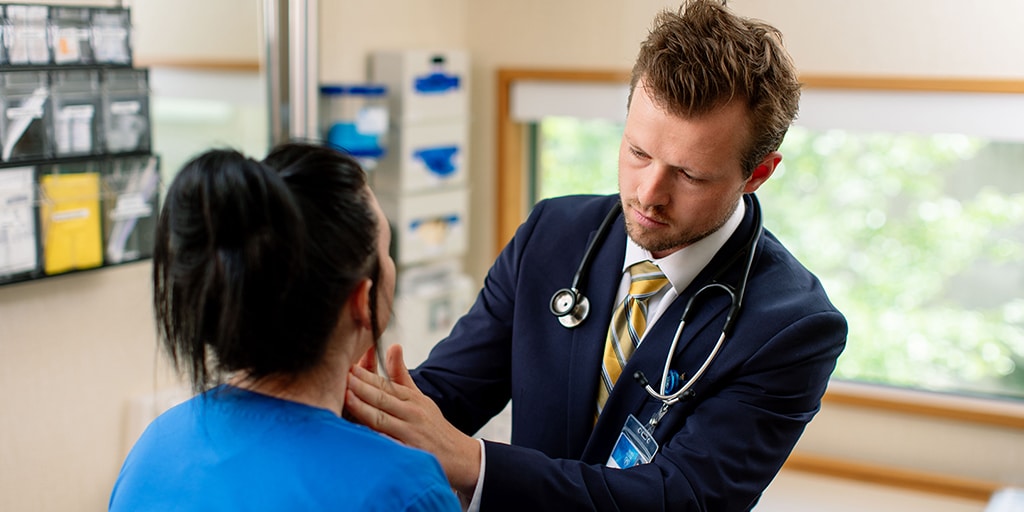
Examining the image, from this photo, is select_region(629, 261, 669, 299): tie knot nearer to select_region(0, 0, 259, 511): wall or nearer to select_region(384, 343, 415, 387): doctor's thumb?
select_region(384, 343, 415, 387): doctor's thumb

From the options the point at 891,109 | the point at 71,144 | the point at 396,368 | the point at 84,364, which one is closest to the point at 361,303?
the point at 396,368

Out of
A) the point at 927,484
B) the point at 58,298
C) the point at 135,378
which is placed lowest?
the point at 927,484

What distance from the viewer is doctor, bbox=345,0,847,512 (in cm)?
125

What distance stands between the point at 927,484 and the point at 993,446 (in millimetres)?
205

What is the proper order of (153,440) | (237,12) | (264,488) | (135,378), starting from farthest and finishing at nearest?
(237,12) < (135,378) < (153,440) < (264,488)

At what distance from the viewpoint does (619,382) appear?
1384 mm

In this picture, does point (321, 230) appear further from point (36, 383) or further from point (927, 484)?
point (927, 484)

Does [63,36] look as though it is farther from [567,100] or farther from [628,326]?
[567,100]

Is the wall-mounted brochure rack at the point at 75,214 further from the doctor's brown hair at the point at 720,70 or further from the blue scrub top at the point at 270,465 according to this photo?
the doctor's brown hair at the point at 720,70

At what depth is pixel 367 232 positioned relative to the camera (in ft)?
3.29

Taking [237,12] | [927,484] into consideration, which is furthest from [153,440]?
[927,484]

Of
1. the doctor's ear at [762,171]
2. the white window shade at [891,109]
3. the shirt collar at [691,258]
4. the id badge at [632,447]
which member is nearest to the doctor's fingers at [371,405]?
the id badge at [632,447]

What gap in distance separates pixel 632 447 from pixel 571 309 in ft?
0.73

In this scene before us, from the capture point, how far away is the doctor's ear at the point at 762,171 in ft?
4.68
